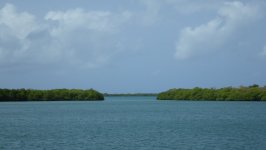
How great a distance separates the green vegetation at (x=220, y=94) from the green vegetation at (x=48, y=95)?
2357 centimetres

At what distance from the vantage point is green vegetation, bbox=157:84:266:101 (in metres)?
133

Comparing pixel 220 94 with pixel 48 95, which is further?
pixel 48 95

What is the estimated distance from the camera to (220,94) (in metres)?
147

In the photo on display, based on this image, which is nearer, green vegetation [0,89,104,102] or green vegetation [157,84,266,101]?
green vegetation [157,84,266,101]

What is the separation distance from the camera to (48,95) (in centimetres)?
15775

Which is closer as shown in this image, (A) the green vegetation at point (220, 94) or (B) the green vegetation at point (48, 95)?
(A) the green vegetation at point (220, 94)

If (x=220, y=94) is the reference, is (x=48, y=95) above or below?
above

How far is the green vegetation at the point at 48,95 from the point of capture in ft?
474

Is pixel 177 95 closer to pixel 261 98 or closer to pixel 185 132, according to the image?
pixel 261 98

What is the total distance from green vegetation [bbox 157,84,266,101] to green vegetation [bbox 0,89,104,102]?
77.3 feet

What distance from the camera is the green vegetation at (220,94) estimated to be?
436ft

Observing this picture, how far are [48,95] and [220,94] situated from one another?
5022 centimetres

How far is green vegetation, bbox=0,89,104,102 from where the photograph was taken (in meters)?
144

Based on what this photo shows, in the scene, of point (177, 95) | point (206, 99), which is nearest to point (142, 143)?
point (206, 99)
